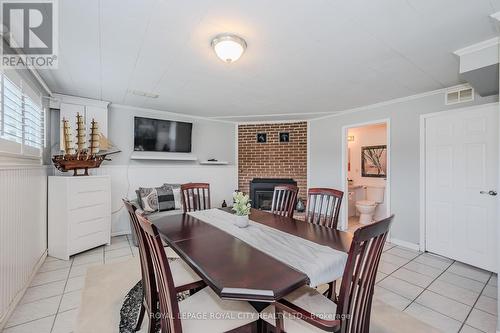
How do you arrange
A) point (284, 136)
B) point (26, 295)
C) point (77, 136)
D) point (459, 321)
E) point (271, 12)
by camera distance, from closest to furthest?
1. point (271, 12)
2. point (459, 321)
3. point (26, 295)
4. point (77, 136)
5. point (284, 136)

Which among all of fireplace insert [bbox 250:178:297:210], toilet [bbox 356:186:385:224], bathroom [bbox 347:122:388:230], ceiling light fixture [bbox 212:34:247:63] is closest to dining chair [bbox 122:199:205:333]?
ceiling light fixture [bbox 212:34:247:63]

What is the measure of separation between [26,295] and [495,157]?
207 inches

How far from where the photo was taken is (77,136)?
134 inches

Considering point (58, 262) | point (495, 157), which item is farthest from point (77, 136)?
point (495, 157)

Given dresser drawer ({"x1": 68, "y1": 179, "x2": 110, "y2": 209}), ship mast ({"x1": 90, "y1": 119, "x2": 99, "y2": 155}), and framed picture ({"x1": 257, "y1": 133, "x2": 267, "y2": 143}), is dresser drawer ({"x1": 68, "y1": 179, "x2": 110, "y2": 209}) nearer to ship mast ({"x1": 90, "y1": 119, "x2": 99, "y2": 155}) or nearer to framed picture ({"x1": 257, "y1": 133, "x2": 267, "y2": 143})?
ship mast ({"x1": 90, "y1": 119, "x2": 99, "y2": 155})

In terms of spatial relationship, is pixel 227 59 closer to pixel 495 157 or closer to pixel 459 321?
pixel 459 321

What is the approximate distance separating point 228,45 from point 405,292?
289cm

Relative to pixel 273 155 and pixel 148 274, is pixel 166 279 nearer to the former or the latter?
pixel 148 274

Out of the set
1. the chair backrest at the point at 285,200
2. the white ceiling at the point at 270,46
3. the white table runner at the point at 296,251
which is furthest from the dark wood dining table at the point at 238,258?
the white ceiling at the point at 270,46

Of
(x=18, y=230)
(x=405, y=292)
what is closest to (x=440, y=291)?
(x=405, y=292)

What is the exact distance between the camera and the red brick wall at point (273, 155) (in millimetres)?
5270

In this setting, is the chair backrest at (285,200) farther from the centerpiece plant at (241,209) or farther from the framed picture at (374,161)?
the framed picture at (374,161)

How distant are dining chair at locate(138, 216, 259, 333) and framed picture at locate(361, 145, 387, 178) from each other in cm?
500

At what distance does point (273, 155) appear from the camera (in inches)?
212
